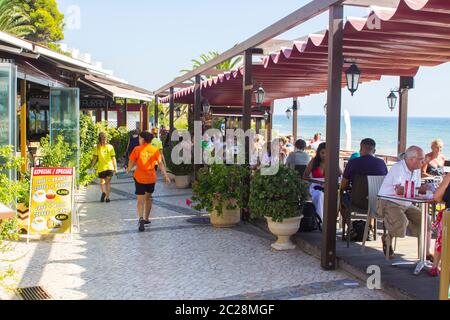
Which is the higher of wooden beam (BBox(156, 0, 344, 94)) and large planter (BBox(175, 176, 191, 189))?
wooden beam (BBox(156, 0, 344, 94))

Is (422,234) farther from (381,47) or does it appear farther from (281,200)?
(381,47)

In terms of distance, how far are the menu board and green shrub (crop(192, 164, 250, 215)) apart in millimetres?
1959

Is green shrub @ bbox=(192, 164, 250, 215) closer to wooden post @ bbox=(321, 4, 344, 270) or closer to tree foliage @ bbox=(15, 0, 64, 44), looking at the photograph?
wooden post @ bbox=(321, 4, 344, 270)

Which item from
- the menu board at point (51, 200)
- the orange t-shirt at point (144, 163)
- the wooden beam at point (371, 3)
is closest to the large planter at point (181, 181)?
the orange t-shirt at point (144, 163)

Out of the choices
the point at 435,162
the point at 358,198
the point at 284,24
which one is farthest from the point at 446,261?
the point at 435,162

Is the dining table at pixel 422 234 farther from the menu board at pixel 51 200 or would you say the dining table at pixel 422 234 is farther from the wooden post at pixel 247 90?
the menu board at pixel 51 200

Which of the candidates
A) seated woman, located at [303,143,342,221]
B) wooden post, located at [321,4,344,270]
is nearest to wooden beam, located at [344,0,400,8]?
wooden post, located at [321,4,344,270]

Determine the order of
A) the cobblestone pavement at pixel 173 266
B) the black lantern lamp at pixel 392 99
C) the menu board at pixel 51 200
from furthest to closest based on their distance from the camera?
the black lantern lamp at pixel 392 99 → the menu board at pixel 51 200 → the cobblestone pavement at pixel 173 266

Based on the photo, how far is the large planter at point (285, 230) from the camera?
645cm

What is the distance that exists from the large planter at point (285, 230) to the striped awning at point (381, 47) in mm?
2246

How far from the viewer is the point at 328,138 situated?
5.55 metres

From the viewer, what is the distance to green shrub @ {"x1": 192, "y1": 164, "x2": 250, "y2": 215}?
7719mm

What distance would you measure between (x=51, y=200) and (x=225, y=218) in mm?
2624
